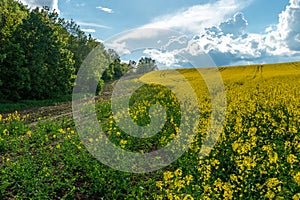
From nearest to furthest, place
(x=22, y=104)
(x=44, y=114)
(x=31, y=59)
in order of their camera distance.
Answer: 1. (x=44, y=114)
2. (x=22, y=104)
3. (x=31, y=59)

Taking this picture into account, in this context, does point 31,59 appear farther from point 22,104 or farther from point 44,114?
point 44,114

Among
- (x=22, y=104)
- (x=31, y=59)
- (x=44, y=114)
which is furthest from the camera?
(x=31, y=59)

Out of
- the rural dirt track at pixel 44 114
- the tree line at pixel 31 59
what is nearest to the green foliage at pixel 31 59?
the tree line at pixel 31 59

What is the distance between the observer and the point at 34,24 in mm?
35531

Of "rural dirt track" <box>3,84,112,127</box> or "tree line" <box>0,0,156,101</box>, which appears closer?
"rural dirt track" <box>3,84,112,127</box>

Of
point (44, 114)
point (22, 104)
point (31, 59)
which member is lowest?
point (44, 114)

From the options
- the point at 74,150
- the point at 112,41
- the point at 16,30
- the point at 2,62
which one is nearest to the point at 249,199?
the point at 74,150

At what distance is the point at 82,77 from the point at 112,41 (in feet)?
122

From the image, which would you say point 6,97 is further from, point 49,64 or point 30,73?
point 49,64

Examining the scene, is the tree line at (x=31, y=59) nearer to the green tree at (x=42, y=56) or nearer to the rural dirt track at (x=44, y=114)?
the green tree at (x=42, y=56)

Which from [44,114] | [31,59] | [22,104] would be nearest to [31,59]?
[31,59]

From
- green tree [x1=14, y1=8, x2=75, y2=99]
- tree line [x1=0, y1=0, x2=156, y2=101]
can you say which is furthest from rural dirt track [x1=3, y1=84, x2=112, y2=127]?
green tree [x1=14, y1=8, x2=75, y2=99]

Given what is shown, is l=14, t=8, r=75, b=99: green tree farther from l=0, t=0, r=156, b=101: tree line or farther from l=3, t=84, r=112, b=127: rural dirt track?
l=3, t=84, r=112, b=127: rural dirt track

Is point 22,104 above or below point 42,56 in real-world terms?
below
